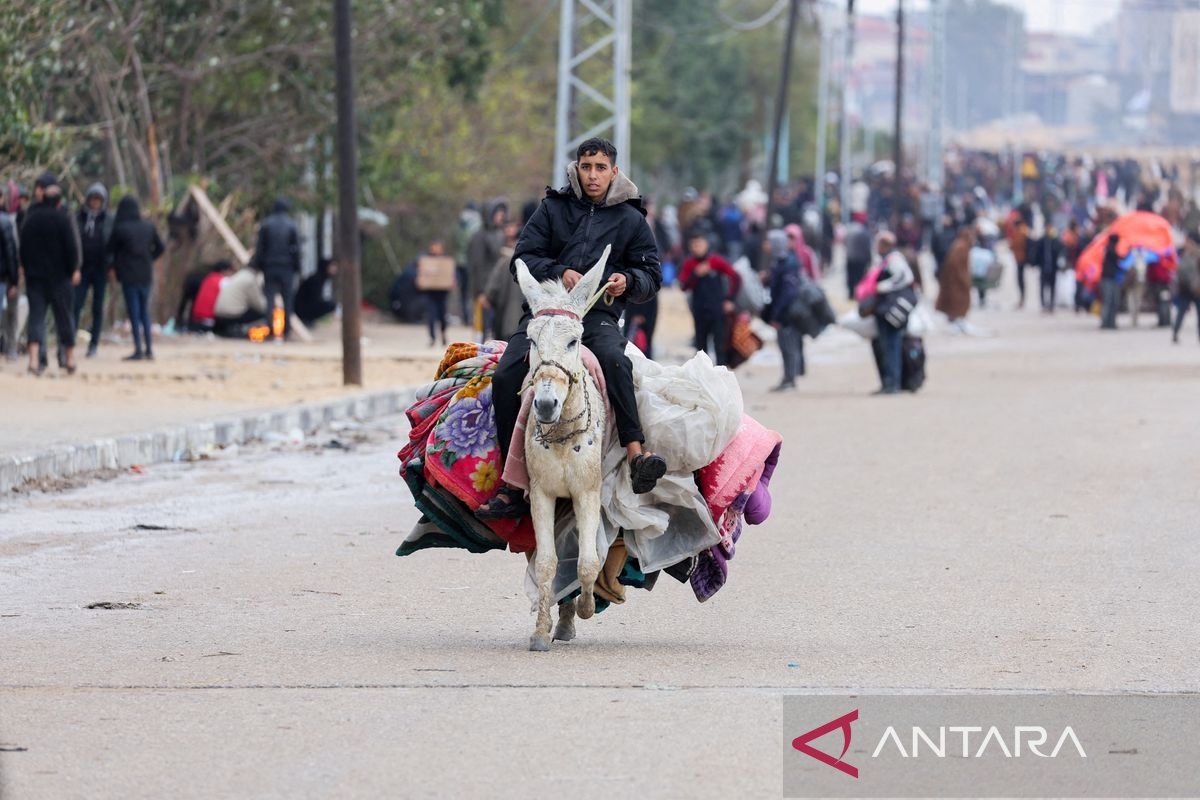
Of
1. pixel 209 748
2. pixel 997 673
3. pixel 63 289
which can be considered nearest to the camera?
pixel 209 748

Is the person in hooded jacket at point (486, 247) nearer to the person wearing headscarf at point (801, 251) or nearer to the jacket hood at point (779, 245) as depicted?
the jacket hood at point (779, 245)

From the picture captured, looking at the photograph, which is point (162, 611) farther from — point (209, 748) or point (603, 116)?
point (603, 116)

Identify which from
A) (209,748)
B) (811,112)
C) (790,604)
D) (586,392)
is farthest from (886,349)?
(811,112)

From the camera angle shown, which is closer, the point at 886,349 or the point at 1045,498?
the point at 1045,498

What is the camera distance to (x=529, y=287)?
8000 millimetres

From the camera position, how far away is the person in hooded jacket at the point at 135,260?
Result: 74.4 ft

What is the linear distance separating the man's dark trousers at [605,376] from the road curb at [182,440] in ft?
21.3

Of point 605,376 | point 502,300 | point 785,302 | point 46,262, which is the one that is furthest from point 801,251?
point 605,376

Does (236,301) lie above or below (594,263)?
Result: below

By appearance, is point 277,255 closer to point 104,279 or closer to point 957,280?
point 104,279

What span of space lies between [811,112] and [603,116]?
3834 centimetres

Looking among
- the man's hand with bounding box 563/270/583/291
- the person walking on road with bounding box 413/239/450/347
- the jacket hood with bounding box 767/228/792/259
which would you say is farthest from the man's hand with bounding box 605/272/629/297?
the person walking on road with bounding box 413/239/450/347

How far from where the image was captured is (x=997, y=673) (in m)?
7.84

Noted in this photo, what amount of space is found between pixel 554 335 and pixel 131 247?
15.6 m
